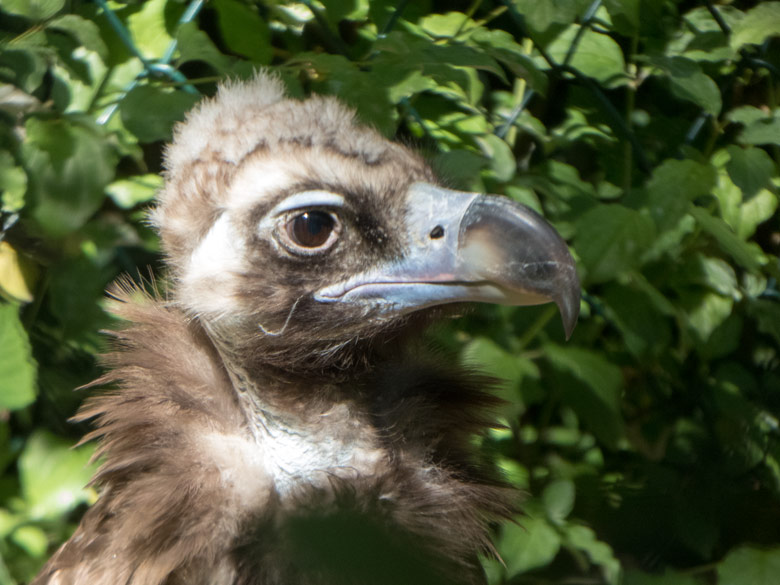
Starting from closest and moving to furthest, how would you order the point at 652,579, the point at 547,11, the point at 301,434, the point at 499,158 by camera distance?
1. the point at 652,579
2. the point at 301,434
3. the point at 547,11
4. the point at 499,158

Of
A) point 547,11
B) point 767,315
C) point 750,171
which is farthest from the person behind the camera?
point 767,315

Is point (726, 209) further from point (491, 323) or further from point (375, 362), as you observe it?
point (375, 362)

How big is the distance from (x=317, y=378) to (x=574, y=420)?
40.5 inches

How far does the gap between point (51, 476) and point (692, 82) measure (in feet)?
5.10

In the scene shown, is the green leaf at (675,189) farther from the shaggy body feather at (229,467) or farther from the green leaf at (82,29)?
the green leaf at (82,29)

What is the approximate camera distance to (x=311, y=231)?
113 cm

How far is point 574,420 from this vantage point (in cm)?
205

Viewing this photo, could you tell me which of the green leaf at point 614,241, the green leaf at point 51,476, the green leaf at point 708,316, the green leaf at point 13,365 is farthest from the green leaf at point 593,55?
the green leaf at point 51,476

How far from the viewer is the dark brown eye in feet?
3.69

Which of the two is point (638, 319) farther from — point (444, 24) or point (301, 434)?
point (301, 434)

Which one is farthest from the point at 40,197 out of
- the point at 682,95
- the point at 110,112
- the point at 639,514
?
the point at 682,95

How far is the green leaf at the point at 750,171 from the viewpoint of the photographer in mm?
1587

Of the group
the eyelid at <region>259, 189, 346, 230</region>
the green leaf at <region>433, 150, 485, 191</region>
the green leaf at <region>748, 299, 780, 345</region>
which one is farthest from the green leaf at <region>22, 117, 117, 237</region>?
the green leaf at <region>748, 299, 780, 345</region>

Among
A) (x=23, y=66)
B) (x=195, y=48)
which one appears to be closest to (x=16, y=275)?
(x=23, y=66)
